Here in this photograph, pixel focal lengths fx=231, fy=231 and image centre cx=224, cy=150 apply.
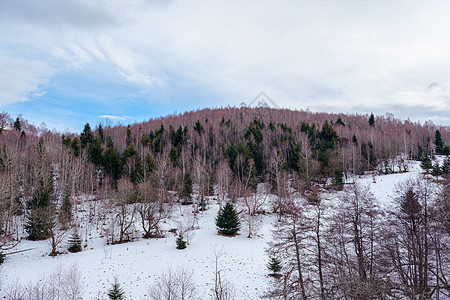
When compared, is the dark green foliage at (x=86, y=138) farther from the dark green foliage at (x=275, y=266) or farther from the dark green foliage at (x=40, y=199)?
the dark green foliage at (x=275, y=266)

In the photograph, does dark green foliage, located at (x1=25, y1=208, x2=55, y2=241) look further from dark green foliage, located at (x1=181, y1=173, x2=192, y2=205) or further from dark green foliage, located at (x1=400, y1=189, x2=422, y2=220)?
dark green foliage, located at (x1=400, y1=189, x2=422, y2=220)

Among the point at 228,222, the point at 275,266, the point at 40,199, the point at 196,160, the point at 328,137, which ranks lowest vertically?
the point at 275,266

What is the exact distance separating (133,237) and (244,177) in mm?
23734

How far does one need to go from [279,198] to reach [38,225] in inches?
1266

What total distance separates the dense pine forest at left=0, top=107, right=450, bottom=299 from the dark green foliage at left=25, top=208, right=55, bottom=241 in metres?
0.20

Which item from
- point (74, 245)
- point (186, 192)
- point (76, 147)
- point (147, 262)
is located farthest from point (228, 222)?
point (76, 147)

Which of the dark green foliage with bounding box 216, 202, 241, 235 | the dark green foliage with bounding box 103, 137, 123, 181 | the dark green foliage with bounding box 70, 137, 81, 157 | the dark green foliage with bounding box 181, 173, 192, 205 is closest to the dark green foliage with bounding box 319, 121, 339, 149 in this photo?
the dark green foliage with bounding box 181, 173, 192, 205

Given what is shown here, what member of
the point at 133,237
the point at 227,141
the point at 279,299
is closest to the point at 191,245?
the point at 133,237

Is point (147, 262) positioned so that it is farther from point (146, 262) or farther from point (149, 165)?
point (149, 165)

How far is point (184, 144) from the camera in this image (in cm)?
6397

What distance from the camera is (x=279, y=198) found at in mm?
36281

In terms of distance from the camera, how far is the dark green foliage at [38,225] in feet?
84.7

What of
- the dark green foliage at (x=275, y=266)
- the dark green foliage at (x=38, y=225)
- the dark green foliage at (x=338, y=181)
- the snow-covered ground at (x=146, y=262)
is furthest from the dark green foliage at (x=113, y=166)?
the dark green foliage at (x=338, y=181)

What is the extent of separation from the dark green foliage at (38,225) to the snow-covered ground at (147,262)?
0.91 m
